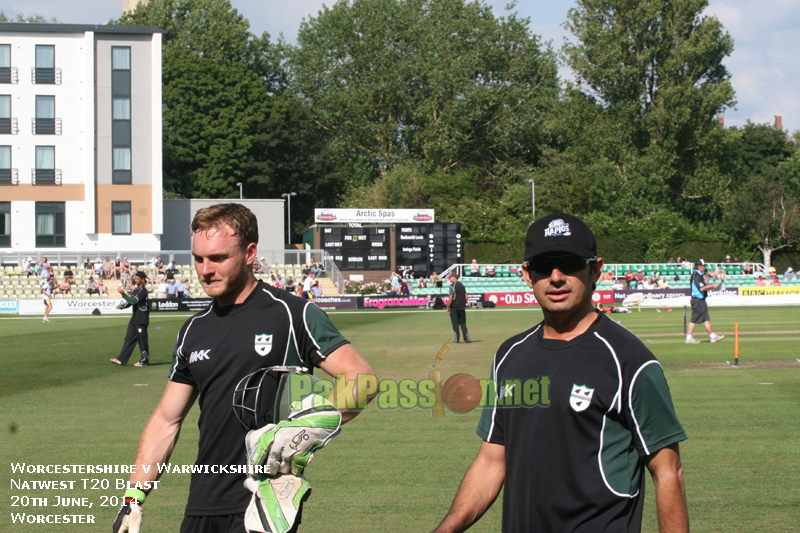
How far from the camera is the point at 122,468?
7938 mm

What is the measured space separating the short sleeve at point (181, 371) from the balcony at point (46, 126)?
5425 centimetres

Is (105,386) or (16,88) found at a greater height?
(16,88)

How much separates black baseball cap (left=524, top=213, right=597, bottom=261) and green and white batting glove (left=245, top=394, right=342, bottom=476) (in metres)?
0.97

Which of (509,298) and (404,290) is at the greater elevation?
(404,290)

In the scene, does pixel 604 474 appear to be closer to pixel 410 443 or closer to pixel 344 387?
pixel 344 387

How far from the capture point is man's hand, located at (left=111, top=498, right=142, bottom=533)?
126 inches

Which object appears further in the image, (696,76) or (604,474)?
(696,76)

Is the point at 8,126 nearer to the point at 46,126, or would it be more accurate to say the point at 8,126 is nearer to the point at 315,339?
the point at 46,126

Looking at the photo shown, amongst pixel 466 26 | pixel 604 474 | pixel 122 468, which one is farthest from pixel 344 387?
pixel 466 26

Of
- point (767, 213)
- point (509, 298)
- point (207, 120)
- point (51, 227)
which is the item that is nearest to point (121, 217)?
point (51, 227)

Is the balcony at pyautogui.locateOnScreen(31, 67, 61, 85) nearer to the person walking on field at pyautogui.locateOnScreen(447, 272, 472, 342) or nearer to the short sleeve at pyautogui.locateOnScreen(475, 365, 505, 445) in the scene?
the person walking on field at pyautogui.locateOnScreen(447, 272, 472, 342)

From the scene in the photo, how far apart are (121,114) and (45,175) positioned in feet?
21.7

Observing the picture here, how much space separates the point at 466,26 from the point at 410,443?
65490mm

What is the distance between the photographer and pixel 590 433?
275 centimetres
